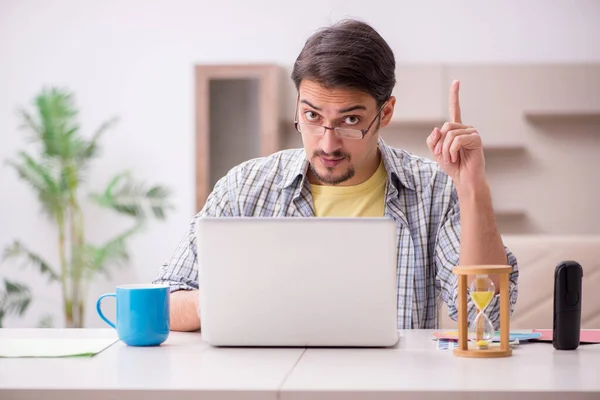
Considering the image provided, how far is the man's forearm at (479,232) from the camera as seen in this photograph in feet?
5.78

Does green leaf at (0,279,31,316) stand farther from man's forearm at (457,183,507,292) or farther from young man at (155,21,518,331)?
man's forearm at (457,183,507,292)

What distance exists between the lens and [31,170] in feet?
15.7

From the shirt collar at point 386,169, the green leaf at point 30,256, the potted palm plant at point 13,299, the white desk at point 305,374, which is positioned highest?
the shirt collar at point 386,169

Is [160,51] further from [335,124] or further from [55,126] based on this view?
[335,124]

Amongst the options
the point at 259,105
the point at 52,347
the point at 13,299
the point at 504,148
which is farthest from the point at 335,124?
the point at 13,299

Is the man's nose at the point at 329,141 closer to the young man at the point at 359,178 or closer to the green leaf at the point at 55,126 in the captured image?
the young man at the point at 359,178

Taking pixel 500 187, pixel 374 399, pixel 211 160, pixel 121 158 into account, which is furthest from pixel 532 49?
pixel 374 399

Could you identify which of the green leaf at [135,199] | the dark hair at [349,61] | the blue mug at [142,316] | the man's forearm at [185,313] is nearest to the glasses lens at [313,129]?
the dark hair at [349,61]

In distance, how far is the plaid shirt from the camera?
6.58ft

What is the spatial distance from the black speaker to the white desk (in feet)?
0.08

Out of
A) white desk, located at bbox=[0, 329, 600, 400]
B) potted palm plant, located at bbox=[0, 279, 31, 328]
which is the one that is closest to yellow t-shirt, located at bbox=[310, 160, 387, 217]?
white desk, located at bbox=[0, 329, 600, 400]

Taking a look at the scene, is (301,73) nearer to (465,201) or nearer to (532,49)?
(465,201)

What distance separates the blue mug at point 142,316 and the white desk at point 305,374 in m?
0.03

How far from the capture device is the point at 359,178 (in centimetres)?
215
